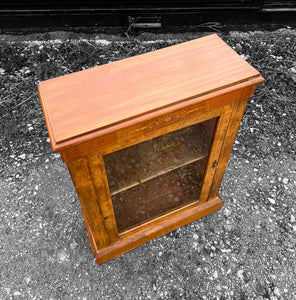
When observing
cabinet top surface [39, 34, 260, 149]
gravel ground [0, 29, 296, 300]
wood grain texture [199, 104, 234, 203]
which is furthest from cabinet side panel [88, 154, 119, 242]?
wood grain texture [199, 104, 234, 203]

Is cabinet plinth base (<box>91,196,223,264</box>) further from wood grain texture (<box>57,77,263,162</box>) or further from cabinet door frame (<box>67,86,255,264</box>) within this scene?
wood grain texture (<box>57,77,263,162</box>)

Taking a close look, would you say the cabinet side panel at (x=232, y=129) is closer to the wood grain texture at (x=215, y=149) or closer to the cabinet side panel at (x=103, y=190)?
the wood grain texture at (x=215, y=149)

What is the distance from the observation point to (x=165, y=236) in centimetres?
214

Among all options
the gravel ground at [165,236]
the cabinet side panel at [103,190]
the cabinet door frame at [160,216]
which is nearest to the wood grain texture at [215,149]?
the cabinet door frame at [160,216]

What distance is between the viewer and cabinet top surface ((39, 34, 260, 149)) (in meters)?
1.13

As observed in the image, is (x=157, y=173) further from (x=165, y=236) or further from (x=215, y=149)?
(x=165, y=236)

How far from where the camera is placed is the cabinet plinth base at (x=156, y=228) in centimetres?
192

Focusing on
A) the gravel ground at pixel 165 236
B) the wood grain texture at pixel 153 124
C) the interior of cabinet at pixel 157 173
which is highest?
the wood grain texture at pixel 153 124

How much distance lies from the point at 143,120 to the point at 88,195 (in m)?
0.48

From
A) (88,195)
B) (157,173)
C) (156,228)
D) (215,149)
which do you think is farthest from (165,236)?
(88,195)

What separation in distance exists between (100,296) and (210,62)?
1.61 metres

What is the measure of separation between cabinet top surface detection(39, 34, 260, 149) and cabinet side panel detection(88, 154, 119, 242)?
0.18 m

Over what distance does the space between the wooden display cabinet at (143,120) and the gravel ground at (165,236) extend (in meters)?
0.41

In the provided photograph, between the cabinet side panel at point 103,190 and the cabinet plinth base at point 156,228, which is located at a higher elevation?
the cabinet side panel at point 103,190
